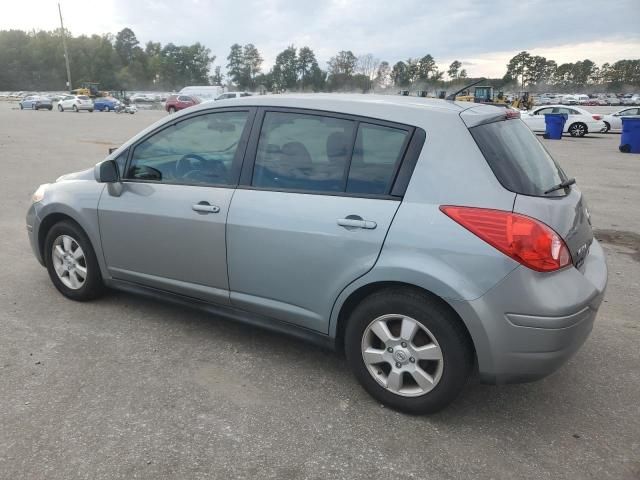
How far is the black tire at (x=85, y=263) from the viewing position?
4113 mm

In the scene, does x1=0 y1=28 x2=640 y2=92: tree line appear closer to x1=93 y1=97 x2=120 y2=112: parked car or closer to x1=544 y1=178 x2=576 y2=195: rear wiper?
x1=93 y1=97 x2=120 y2=112: parked car

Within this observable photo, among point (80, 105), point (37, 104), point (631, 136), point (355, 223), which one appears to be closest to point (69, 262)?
point (355, 223)

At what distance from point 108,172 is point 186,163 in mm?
647

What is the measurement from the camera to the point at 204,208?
11.0 feet

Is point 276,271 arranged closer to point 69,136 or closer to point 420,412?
point 420,412

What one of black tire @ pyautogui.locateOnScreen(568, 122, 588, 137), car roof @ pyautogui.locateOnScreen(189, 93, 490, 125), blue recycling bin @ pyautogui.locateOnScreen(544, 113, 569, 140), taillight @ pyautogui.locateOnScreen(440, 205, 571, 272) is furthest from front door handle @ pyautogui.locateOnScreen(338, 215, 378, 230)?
black tire @ pyautogui.locateOnScreen(568, 122, 588, 137)

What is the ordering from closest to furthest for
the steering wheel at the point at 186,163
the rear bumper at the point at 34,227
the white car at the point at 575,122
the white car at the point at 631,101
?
the steering wheel at the point at 186,163 < the rear bumper at the point at 34,227 < the white car at the point at 575,122 < the white car at the point at 631,101

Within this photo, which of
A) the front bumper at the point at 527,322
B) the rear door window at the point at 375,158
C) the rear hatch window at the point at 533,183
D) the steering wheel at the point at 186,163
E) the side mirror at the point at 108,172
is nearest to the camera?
the front bumper at the point at 527,322

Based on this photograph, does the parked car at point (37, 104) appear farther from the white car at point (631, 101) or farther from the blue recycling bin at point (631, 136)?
the white car at point (631, 101)

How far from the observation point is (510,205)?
2.54 meters

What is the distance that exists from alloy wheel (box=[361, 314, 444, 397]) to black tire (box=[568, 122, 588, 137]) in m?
25.5

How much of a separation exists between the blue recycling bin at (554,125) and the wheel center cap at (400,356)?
→ 2361cm

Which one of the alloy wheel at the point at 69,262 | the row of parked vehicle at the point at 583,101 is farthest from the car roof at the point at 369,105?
the row of parked vehicle at the point at 583,101

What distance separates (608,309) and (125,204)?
12.8ft
